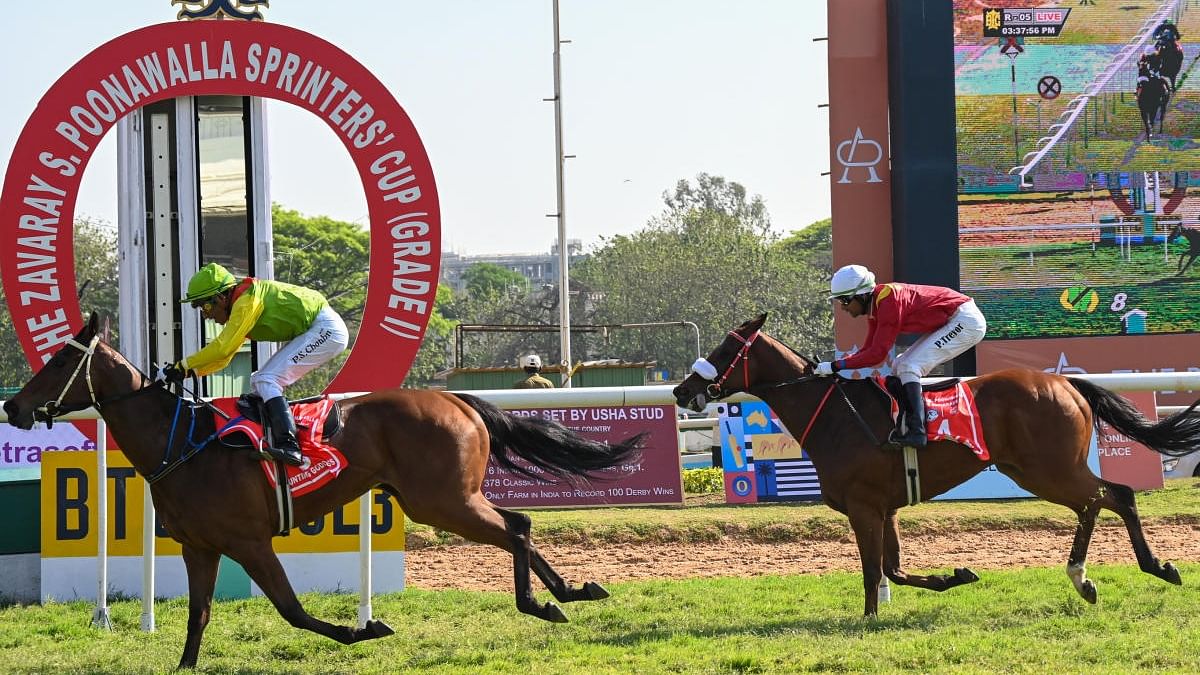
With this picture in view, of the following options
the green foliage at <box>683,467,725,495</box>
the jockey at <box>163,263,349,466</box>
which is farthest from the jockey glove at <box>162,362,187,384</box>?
the green foliage at <box>683,467,725,495</box>

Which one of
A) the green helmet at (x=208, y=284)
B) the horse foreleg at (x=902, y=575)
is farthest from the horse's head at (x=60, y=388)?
the horse foreleg at (x=902, y=575)

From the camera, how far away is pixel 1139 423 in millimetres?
6863

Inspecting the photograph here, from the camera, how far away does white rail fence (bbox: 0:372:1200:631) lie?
6.58 m

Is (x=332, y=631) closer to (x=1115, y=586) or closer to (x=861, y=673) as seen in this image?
(x=861, y=673)

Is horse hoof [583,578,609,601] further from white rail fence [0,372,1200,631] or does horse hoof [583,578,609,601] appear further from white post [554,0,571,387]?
white post [554,0,571,387]

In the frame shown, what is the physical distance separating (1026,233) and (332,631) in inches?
461

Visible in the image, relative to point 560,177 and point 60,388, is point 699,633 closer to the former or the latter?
point 60,388

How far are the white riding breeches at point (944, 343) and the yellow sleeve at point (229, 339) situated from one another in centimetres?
295

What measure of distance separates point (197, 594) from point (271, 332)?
3.72 feet

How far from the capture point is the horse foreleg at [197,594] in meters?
5.62

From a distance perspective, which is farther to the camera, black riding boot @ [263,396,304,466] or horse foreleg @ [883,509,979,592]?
horse foreleg @ [883,509,979,592]

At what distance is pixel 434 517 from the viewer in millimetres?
5934

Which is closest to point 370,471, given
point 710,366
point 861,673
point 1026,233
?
point 710,366

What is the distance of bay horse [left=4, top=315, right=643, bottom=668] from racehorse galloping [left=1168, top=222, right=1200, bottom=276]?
11.8 metres
